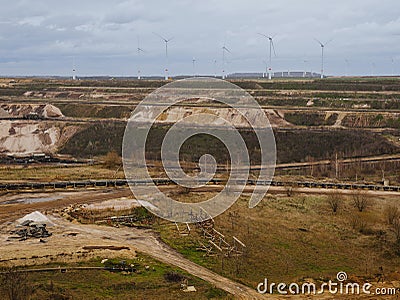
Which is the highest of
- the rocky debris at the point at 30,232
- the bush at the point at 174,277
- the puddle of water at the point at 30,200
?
the rocky debris at the point at 30,232

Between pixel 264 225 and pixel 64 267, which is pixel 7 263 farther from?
pixel 264 225

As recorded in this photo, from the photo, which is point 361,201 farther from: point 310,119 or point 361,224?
point 310,119

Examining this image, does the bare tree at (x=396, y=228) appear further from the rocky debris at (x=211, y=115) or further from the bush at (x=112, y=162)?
the rocky debris at (x=211, y=115)

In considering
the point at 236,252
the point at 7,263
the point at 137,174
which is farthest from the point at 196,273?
the point at 137,174

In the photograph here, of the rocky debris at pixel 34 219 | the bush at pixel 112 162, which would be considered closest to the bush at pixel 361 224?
the rocky debris at pixel 34 219

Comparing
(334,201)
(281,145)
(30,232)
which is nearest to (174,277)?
(30,232)

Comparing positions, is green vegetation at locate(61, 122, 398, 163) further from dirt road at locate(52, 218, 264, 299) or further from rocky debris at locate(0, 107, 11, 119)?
dirt road at locate(52, 218, 264, 299)
